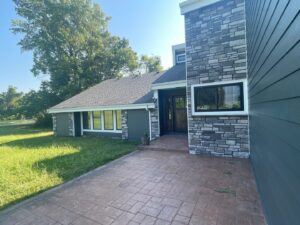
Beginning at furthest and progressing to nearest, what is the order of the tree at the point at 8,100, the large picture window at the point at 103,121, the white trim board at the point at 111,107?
the tree at the point at 8,100 < the large picture window at the point at 103,121 < the white trim board at the point at 111,107

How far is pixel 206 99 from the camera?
6.40 m

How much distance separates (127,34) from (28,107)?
16.1 m

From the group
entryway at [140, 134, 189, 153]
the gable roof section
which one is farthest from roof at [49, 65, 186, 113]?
entryway at [140, 134, 189, 153]

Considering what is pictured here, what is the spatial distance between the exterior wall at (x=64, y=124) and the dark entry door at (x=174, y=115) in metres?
7.50

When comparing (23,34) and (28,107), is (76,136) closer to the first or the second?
(28,107)

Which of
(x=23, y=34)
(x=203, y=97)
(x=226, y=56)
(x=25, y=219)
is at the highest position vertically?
(x=23, y=34)

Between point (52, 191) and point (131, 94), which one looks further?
point (131, 94)

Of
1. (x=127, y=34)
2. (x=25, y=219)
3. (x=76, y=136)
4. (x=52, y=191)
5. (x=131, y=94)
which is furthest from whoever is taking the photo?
(x=127, y=34)

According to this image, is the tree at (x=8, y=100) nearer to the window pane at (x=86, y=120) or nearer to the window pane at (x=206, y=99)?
the window pane at (x=86, y=120)

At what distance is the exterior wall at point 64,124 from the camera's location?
13.3 meters

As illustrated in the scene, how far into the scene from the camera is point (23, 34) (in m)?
22.8

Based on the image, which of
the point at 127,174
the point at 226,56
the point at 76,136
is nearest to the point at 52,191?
the point at 127,174

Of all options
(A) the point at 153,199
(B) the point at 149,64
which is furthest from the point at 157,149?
(B) the point at 149,64

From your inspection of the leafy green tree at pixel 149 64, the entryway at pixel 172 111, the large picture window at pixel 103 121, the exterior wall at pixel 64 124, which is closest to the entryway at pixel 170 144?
the entryway at pixel 172 111
